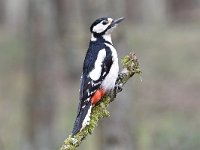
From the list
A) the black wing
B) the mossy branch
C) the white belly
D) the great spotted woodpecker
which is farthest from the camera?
the white belly

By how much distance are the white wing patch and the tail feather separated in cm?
33

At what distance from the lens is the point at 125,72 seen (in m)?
5.91

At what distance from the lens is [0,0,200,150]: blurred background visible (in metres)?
10.9

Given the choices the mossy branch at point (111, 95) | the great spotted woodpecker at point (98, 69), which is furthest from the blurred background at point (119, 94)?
the mossy branch at point (111, 95)

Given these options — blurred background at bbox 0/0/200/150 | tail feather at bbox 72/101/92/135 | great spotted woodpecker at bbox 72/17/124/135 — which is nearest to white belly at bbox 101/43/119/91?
great spotted woodpecker at bbox 72/17/124/135

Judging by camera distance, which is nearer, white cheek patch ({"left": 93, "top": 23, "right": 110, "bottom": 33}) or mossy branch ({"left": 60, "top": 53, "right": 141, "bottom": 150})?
mossy branch ({"left": 60, "top": 53, "right": 141, "bottom": 150})

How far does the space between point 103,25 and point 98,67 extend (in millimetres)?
369

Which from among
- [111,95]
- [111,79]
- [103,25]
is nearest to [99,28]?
[103,25]

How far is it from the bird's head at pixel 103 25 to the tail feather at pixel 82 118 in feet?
2.47

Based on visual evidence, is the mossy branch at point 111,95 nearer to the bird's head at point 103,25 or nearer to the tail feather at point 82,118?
the tail feather at point 82,118

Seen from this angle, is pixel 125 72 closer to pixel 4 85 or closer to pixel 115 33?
pixel 115 33

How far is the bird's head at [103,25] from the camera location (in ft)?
20.3

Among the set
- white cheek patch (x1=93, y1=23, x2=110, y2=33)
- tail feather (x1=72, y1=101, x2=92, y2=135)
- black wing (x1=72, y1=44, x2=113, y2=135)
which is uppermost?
white cheek patch (x1=93, y1=23, x2=110, y2=33)

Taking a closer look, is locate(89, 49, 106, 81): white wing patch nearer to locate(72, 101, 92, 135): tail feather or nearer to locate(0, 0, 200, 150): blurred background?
locate(72, 101, 92, 135): tail feather
